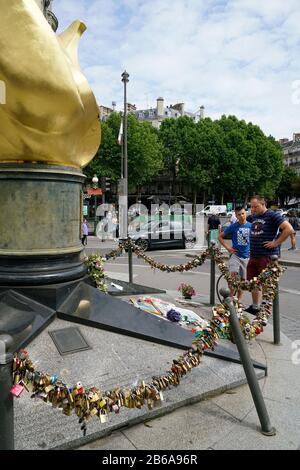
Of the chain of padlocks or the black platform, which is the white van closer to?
the black platform

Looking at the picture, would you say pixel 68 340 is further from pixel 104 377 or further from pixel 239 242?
pixel 239 242

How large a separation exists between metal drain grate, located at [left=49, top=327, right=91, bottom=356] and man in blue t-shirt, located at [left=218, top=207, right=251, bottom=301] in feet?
12.3

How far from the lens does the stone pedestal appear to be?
166 inches

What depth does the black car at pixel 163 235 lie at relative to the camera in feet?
60.8

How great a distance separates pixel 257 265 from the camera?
20.1ft

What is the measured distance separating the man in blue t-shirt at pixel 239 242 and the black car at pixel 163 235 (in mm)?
11148

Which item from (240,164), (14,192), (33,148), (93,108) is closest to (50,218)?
(14,192)

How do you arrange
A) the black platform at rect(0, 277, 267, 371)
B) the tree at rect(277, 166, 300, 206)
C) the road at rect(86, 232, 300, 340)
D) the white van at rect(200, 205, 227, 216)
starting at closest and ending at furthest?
the black platform at rect(0, 277, 267, 371) → the road at rect(86, 232, 300, 340) → the white van at rect(200, 205, 227, 216) → the tree at rect(277, 166, 300, 206)

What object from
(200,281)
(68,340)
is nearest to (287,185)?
(200,281)

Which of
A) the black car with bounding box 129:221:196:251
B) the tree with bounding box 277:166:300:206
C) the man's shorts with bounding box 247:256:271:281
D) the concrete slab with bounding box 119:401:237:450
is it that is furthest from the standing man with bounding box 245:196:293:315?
the tree with bounding box 277:166:300:206

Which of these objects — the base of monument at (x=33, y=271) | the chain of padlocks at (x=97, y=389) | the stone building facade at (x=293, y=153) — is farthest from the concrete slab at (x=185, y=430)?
the stone building facade at (x=293, y=153)

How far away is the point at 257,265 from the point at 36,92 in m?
4.02

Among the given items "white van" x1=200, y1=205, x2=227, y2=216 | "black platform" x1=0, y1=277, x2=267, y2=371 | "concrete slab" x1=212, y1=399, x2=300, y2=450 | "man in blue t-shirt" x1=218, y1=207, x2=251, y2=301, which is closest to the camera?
"concrete slab" x1=212, y1=399, x2=300, y2=450

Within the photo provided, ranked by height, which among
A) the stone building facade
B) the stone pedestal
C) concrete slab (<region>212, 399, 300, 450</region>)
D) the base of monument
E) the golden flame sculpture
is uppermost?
the stone building facade
